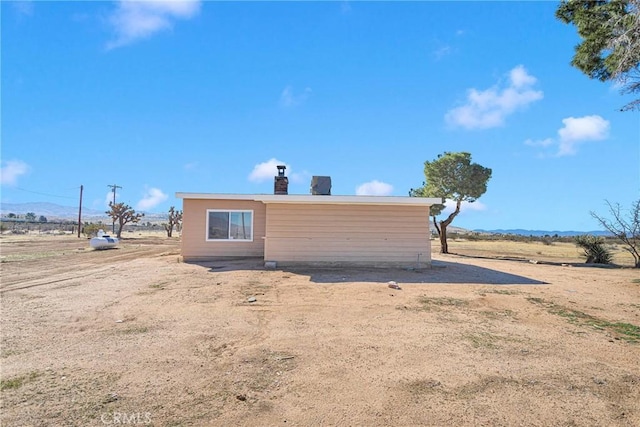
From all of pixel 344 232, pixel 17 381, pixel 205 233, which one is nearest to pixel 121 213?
pixel 205 233

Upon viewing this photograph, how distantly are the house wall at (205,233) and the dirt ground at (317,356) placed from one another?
15.4ft

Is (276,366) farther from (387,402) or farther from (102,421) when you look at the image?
(102,421)

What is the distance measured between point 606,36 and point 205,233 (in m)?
12.4

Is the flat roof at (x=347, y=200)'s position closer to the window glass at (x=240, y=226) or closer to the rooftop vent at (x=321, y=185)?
the window glass at (x=240, y=226)

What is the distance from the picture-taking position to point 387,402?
10.4ft

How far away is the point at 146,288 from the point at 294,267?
4.58 m

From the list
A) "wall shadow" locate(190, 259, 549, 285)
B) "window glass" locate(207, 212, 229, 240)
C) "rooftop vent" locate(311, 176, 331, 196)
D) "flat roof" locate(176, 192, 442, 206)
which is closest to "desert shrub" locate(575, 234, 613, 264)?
"wall shadow" locate(190, 259, 549, 285)

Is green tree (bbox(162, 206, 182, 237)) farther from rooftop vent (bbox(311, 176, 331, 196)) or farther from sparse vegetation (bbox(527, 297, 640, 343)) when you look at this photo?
sparse vegetation (bbox(527, 297, 640, 343))

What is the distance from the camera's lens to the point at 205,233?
1283cm

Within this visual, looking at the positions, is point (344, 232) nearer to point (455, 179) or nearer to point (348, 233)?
point (348, 233)

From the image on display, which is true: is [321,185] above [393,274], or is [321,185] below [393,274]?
above

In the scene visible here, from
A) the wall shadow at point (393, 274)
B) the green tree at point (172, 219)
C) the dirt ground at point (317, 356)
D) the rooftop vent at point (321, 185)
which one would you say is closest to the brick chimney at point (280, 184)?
the rooftop vent at point (321, 185)

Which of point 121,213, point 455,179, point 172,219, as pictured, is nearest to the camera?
point 455,179

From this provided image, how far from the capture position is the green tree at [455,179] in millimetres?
19516
